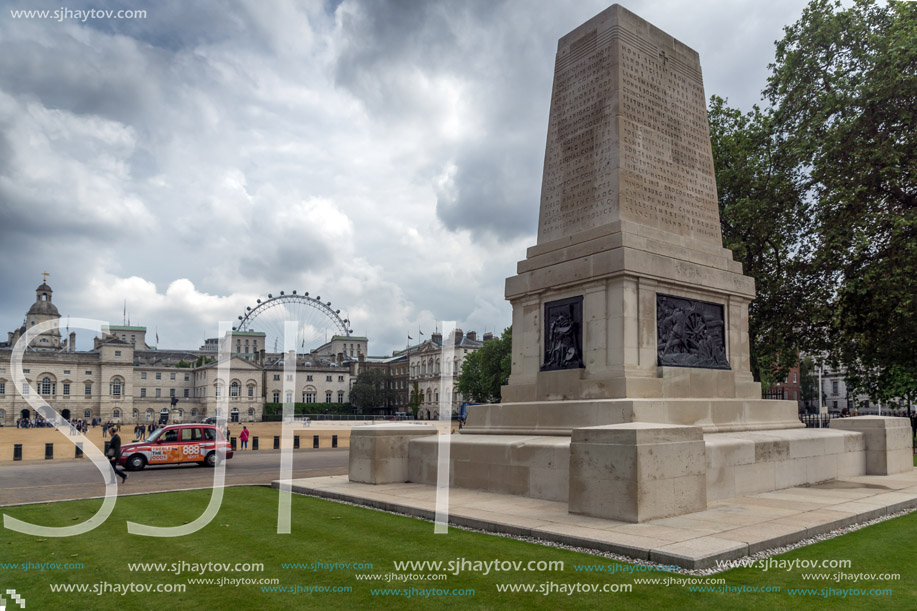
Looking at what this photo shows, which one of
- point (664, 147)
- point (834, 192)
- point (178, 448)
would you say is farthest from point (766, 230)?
point (178, 448)

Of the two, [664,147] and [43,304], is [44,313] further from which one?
[664,147]

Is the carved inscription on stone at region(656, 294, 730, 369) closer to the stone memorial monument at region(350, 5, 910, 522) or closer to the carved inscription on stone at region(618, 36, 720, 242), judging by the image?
the stone memorial monument at region(350, 5, 910, 522)

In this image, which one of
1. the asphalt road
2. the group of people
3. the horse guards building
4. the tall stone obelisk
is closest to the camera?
the tall stone obelisk

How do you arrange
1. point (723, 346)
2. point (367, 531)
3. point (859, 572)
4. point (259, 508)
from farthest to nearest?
point (723, 346)
point (259, 508)
point (367, 531)
point (859, 572)

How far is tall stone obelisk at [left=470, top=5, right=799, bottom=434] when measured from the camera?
13.0 m

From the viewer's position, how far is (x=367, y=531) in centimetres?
885

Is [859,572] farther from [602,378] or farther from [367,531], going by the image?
[602,378]

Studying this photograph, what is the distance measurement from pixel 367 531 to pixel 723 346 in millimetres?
9672

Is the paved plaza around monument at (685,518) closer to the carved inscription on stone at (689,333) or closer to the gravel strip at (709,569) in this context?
the gravel strip at (709,569)

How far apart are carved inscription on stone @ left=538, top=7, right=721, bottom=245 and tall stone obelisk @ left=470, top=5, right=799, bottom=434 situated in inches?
1.4

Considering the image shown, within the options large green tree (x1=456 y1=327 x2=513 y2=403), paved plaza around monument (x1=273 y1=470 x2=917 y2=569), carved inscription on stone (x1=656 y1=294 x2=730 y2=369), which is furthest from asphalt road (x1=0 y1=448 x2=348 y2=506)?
large green tree (x1=456 y1=327 x2=513 y2=403)

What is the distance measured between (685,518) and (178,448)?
22.2 meters

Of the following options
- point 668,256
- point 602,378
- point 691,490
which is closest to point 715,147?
point 668,256

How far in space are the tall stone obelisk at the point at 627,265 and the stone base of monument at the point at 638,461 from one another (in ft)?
3.51
